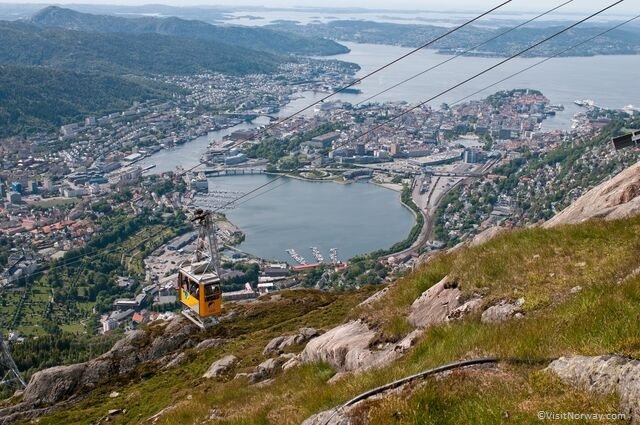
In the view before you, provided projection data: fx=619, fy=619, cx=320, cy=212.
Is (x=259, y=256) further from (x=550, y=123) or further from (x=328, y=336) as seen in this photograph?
(x=550, y=123)

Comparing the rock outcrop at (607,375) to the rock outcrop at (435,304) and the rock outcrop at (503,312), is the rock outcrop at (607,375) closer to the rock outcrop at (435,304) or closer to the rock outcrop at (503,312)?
the rock outcrop at (503,312)

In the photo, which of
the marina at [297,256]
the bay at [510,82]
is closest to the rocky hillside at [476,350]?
the marina at [297,256]

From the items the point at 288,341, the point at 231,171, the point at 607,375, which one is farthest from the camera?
the point at 231,171

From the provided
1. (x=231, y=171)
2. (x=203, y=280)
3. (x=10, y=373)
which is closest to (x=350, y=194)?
(x=231, y=171)

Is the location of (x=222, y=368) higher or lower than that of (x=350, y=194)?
higher

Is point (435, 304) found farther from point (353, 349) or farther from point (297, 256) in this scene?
point (297, 256)
